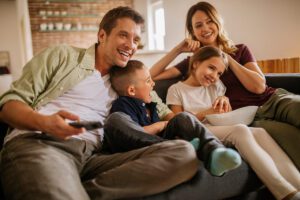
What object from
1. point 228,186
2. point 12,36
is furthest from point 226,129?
point 12,36

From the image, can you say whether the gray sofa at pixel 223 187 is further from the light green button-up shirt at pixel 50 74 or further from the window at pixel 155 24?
the window at pixel 155 24

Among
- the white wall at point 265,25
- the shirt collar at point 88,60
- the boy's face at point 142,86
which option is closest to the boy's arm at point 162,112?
the boy's face at point 142,86

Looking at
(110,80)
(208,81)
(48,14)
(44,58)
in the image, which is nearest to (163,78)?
(208,81)

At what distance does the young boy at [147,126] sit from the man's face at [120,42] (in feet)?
0.21

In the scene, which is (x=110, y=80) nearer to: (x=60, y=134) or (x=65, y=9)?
(x=60, y=134)

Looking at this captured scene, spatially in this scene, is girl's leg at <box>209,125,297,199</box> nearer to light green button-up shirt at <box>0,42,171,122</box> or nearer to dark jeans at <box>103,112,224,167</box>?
dark jeans at <box>103,112,224,167</box>

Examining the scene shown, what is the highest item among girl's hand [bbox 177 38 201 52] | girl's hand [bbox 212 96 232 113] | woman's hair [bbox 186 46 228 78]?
girl's hand [bbox 177 38 201 52]

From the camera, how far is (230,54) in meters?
1.78

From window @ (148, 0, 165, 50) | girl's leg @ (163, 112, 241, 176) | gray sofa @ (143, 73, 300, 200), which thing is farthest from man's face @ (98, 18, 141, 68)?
window @ (148, 0, 165, 50)

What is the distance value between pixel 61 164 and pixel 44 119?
165 mm

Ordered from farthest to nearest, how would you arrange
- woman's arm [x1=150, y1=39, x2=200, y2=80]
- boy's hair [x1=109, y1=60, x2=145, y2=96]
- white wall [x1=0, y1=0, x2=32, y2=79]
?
white wall [x1=0, y1=0, x2=32, y2=79]
woman's arm [x1=150, y1=39, x2=200, y2=80]
boy's hair [x1=109, y1=60, x2=145, y2=96]

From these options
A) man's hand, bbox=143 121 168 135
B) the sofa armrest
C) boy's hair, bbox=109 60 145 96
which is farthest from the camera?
the sofa armrest

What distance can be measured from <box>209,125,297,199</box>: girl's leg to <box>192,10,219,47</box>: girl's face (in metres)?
0.69

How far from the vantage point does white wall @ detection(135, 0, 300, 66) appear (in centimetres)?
294
